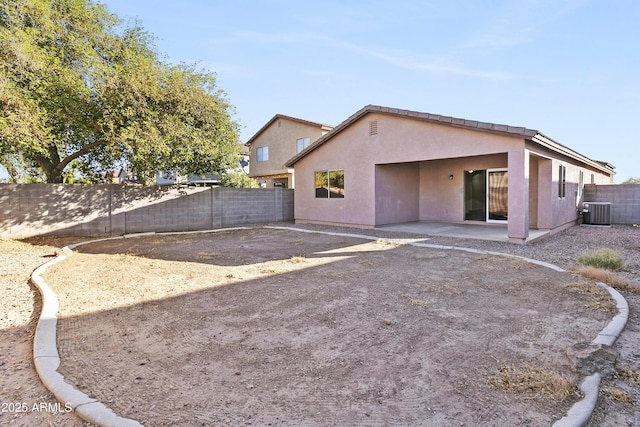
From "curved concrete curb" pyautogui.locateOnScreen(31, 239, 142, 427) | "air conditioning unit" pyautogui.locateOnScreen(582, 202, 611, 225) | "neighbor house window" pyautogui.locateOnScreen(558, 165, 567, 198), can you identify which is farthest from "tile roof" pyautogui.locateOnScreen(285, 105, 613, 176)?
"curved concrete curb" pyautogui.locateOnScreen(31, 239, 142, 427)

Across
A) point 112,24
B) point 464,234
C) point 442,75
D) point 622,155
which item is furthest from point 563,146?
point 622,155

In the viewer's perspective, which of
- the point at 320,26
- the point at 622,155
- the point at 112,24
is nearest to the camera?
the point at 112,24

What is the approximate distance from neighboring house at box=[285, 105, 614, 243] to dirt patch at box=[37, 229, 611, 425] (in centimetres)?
419

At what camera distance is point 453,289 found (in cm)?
570

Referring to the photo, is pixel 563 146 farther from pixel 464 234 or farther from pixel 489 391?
pixel 489 391

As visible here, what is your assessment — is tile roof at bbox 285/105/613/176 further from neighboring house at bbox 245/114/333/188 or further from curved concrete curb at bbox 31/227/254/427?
curved concrete curb at bbox 31/227/254/427

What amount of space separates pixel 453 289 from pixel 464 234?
6408 millimetres

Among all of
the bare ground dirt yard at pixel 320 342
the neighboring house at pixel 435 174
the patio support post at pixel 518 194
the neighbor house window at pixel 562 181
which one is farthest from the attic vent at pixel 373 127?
the bare ground dirt yard at pixel 320 342

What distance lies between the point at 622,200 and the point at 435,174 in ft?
28.0

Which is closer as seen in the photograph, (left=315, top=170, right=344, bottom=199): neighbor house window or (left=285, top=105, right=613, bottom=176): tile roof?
(left=285, top=105, right=613, bottom=176): tile roof

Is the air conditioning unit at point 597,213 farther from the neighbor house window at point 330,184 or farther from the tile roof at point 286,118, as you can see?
the tile roof at point 286,118

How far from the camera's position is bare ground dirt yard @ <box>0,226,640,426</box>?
259 centimetres

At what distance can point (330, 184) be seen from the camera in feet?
50.5

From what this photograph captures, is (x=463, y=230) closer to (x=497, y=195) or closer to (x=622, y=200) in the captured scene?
(x=497, y=195)
